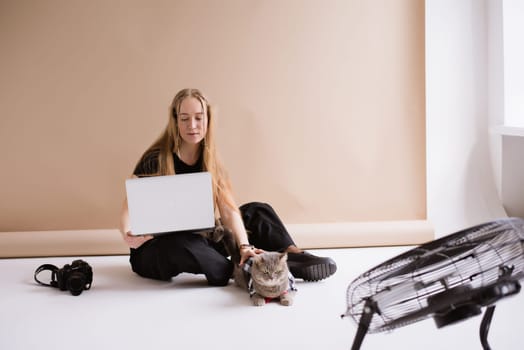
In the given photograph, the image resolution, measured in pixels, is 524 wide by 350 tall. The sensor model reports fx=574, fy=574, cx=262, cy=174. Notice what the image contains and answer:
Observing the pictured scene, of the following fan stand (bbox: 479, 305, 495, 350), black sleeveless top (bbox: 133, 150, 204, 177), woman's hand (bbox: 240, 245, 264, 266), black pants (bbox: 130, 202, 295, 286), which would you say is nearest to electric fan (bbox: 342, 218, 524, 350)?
fan stand (bbox: 479, 305, 495, 350)

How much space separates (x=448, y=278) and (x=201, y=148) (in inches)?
63.4

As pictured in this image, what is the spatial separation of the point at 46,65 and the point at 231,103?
1.14m

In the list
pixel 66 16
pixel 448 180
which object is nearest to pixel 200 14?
pixel 66 16

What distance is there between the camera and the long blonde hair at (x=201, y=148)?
2.52 meters

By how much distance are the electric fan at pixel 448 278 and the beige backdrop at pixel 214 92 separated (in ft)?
7.69

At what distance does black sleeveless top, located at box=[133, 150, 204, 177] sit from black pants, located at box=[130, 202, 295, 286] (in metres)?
0.31

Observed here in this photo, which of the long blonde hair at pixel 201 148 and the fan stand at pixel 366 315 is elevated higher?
the long blonde hair at pixel 201 148

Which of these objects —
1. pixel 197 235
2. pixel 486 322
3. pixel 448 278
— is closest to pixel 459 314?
pixel 448 278

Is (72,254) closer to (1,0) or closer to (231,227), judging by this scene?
(231,227)

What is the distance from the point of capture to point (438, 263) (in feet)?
3.86

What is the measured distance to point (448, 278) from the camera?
47.9 inches

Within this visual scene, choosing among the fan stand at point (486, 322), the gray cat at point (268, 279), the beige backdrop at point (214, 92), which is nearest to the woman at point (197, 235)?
the gray cat at point (268, 279)

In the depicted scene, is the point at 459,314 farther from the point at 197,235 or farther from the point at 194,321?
the point at 197,235

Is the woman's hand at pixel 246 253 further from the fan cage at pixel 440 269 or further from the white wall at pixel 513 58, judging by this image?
the white wall at pixel 513 58
